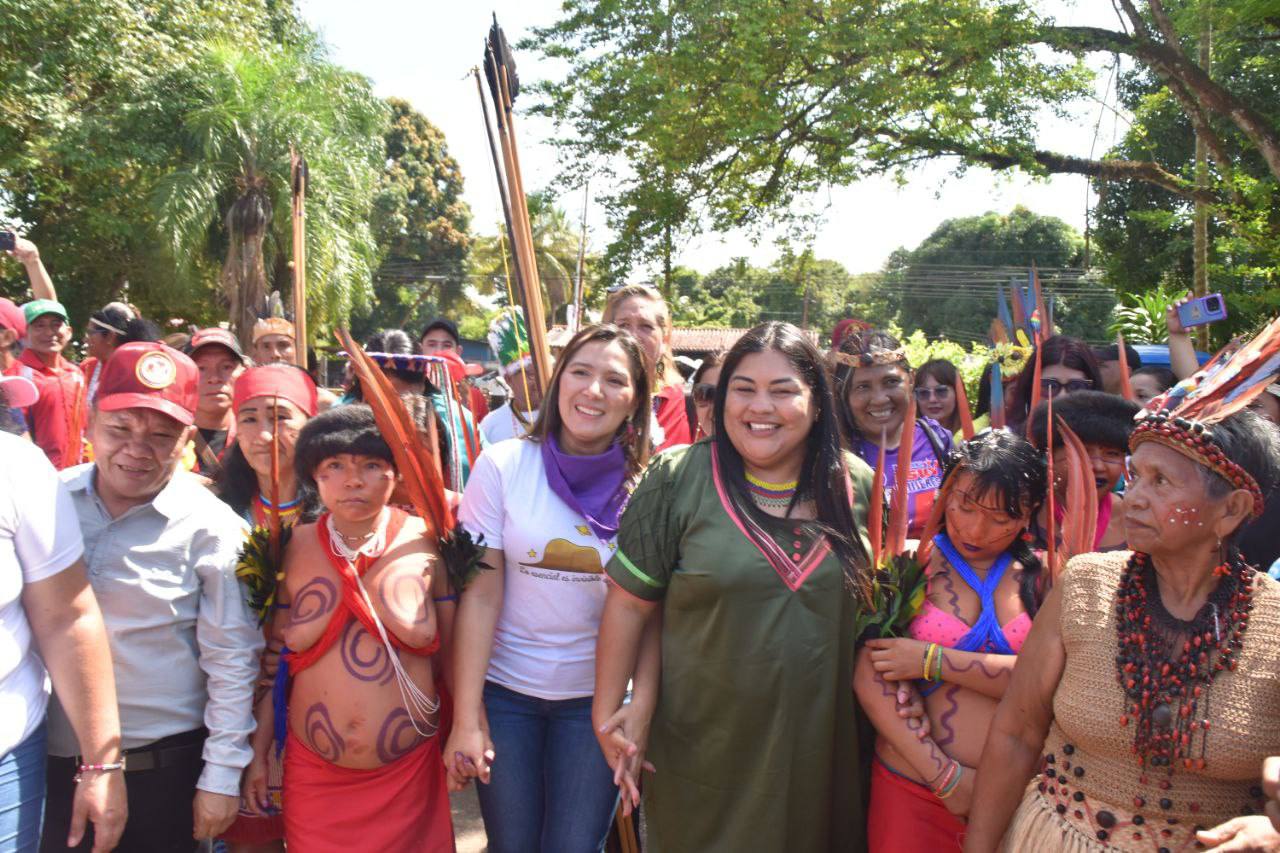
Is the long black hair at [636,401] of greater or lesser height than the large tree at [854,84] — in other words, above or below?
below

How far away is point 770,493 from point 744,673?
47 cm

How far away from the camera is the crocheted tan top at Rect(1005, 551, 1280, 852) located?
1.75 m

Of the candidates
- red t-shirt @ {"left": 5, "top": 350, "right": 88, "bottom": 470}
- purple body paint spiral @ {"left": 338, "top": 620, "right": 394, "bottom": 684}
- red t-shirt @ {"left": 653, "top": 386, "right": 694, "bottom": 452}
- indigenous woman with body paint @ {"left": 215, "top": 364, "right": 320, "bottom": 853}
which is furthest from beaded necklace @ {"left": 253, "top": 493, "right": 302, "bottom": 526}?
red t-shirt @ {"left": 5, "top": 350, "right": 88, "bottom": 470}

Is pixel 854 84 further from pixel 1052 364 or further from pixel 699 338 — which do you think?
pixel 699 338

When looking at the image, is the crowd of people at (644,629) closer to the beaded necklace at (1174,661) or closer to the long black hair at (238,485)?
the beaded necklace at (1174,661)

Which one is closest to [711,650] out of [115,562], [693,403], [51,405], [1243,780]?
[1243,780]

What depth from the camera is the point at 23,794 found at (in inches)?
81.0

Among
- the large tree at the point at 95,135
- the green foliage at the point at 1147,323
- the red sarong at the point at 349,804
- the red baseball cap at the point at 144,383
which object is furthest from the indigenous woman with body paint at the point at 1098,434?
the large tree at the point at 95,135

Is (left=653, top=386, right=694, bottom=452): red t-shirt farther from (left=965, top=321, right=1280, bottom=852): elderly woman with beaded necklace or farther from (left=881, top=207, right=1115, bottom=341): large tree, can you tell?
(left=881, top=207, right=1115, bottom=341): large tree

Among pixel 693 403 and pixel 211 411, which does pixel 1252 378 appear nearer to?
pixel 693 403

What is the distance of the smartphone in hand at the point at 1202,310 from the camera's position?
410cm

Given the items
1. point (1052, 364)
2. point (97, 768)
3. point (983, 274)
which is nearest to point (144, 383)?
point (97, 768)

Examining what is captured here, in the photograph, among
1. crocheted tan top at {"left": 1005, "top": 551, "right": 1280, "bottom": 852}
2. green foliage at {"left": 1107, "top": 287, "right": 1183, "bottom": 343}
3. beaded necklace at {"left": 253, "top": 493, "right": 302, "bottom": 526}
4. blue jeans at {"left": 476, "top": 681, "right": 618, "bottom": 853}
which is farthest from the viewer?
green foliage at {"left": 1107, "top": 287, "right": 1183, "bottom": 343}

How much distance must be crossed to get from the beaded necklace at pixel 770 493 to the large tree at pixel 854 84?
773 cm
